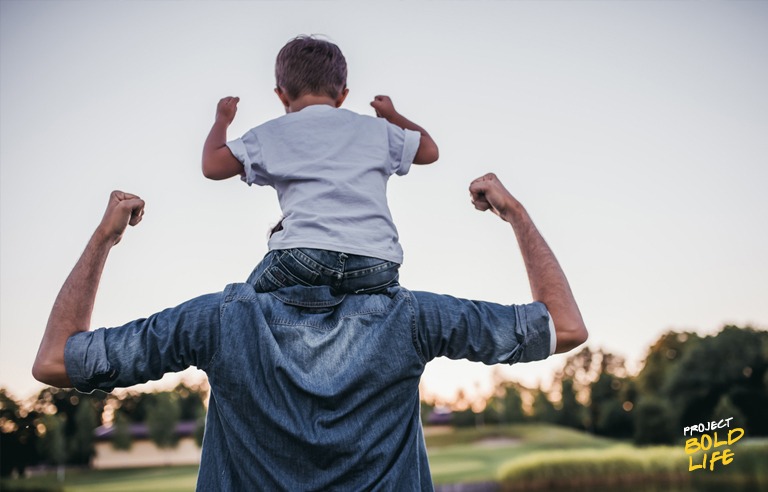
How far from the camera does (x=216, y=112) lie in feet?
6.55

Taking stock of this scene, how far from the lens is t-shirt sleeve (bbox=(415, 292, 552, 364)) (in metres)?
1.64

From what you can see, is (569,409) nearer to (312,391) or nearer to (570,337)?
(570,337)

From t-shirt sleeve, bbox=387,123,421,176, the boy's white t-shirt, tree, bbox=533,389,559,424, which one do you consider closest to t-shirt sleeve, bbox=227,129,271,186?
the boy's white t-shirt

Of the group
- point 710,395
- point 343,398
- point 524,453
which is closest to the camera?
point 343,398

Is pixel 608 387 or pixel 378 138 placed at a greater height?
pixel 378 138

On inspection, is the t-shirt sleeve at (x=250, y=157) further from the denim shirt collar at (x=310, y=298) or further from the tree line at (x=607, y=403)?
the tree line at (x=607, y=403)

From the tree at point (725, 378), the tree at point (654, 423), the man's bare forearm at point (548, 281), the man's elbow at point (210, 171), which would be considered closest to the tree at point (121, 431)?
the tree at point (654, 423)

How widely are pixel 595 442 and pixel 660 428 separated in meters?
9.55

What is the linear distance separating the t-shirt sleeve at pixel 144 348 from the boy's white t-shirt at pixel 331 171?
0.89 ft

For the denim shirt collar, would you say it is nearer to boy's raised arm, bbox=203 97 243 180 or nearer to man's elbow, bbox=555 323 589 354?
boy's raised arm, bbox=203 97 243 180

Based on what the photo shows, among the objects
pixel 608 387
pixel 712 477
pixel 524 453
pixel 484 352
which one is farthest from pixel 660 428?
pixel 484 352

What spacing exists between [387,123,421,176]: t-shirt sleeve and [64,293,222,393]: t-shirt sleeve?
0.62 meters

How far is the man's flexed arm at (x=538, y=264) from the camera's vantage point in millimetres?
1684

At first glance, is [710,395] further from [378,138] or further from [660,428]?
[378,138]
